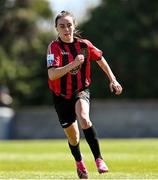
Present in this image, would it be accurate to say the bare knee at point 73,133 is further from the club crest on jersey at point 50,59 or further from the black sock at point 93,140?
the club crest on jersey at point 50,59

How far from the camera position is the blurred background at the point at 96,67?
3972 cm

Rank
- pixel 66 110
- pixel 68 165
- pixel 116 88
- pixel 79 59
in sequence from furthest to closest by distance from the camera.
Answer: pixel 68 165 → pixel 66 110 → pixel 116 88 → pixel 79 59

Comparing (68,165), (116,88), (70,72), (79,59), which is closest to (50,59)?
(70,72)

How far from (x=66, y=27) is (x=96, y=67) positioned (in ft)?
119

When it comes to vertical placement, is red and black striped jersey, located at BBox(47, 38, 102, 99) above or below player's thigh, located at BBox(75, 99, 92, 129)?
above

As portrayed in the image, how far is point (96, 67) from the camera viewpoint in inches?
1795

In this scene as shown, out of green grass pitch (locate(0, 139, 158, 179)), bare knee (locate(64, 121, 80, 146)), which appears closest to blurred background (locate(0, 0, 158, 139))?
green grass pitch (locate(0, 139, 158, 179))

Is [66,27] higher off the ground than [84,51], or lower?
higher

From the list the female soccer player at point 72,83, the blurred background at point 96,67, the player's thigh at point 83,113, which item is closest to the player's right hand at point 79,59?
the female soccer player at point 72,83

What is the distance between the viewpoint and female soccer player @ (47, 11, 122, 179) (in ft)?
30.7

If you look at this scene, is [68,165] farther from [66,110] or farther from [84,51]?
[84,51]

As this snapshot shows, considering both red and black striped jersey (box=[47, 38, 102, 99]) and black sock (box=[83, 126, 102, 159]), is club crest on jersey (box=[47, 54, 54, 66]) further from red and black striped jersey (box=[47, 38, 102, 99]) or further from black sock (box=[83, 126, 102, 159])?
black sock (box=[83, 126, 102, 159])

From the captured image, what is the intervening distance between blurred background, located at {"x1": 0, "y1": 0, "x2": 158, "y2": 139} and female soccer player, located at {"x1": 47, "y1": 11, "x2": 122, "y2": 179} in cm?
2954

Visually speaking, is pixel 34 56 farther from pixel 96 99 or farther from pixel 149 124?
pixel 149 124
